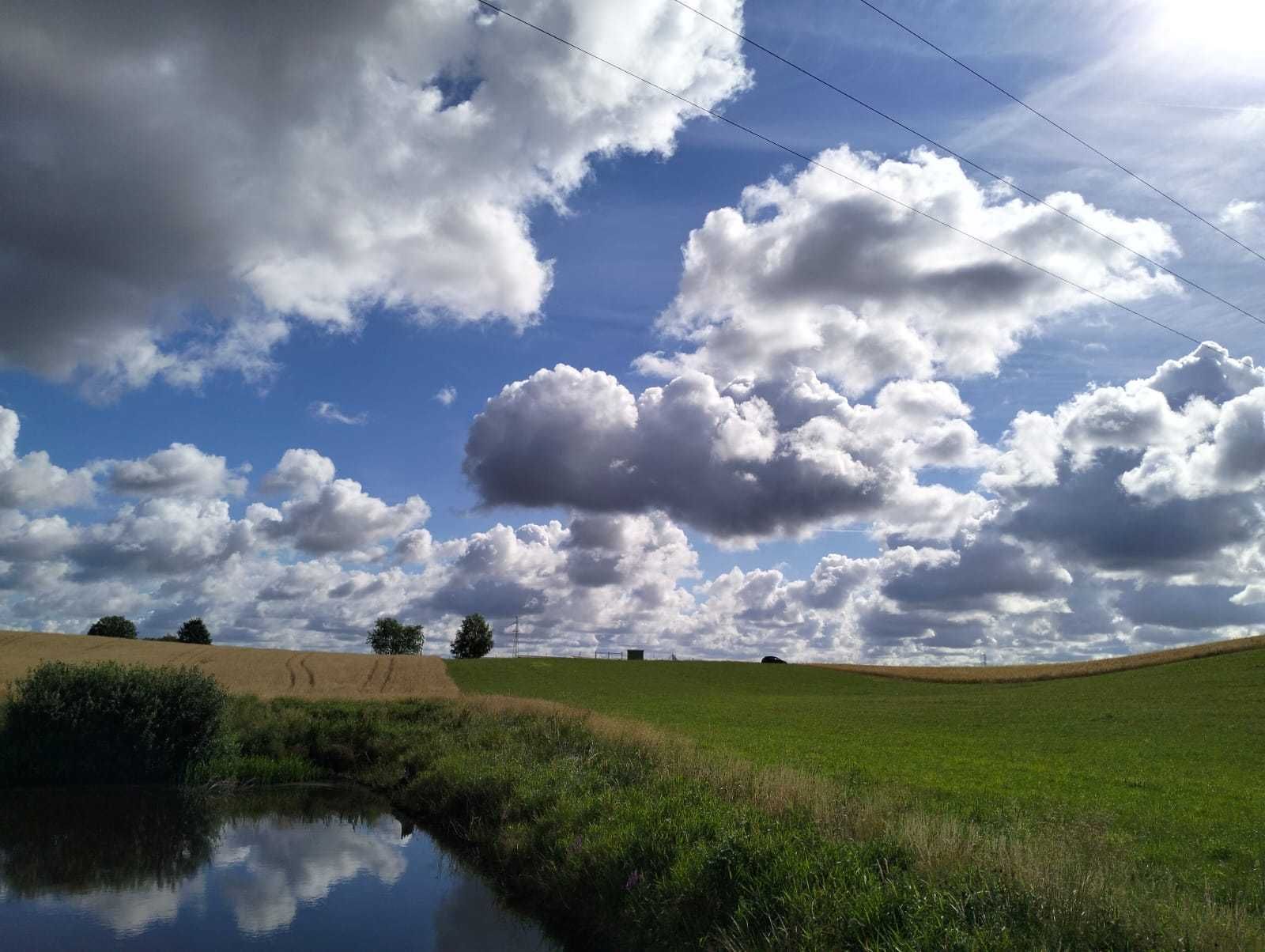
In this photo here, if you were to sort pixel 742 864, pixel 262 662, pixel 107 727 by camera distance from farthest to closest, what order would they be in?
1. pixel 262 662
2. pixel 107 727
3. pixel 742 864

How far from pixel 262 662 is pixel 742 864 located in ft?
255

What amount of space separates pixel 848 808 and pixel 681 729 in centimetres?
2723

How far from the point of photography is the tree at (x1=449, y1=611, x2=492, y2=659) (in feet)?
450

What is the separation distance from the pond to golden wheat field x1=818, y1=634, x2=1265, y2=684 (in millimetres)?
67914

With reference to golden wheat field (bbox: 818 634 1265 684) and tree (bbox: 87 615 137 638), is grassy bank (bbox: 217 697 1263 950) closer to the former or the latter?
golden wheat field (bbox: 818 634 1265 684)

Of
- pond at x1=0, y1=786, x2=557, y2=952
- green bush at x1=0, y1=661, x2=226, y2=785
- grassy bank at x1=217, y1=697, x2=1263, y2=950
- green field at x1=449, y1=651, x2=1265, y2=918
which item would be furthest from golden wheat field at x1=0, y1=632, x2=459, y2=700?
grassy bank at x1=217, y1=697, x2=1263, y2=950

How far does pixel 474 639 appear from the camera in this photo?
137625mm

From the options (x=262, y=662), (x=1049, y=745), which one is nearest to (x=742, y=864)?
(x=1049, y=745)

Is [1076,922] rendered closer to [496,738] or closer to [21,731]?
[496,738]

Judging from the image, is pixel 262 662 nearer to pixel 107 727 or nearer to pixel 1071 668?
pixel 107 727

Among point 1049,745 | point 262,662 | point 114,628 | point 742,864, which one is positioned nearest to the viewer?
point 742,864

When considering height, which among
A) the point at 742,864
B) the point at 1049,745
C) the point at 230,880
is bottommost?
the point at 1049,745

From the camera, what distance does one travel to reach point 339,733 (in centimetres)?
3438

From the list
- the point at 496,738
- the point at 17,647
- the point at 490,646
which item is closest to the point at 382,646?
the point at 490,646
